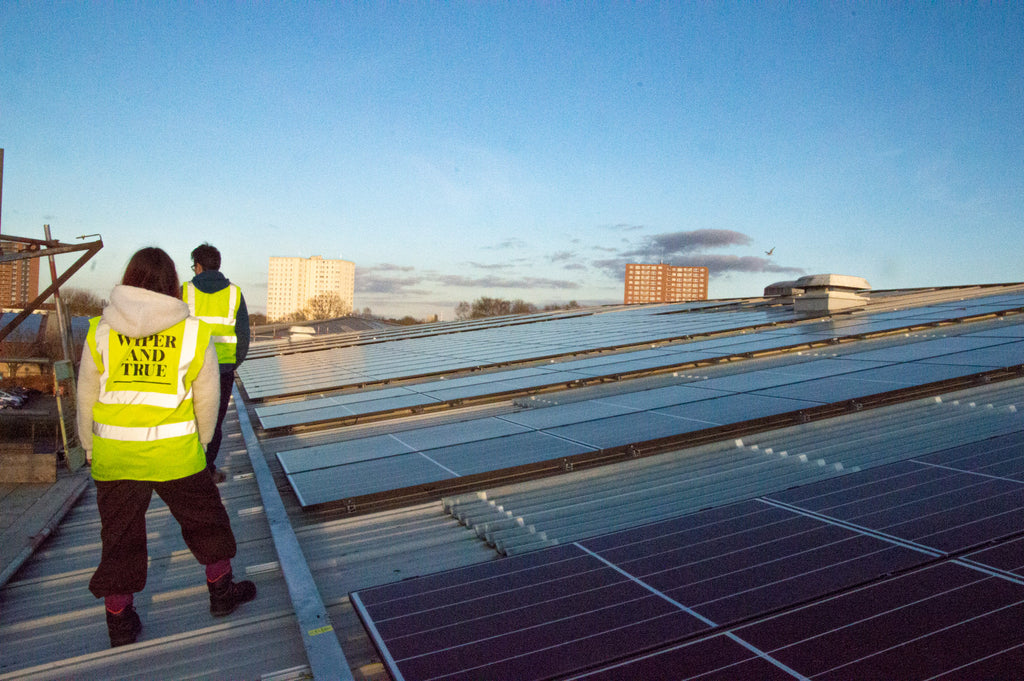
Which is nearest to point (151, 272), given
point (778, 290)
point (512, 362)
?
point (512, 362)

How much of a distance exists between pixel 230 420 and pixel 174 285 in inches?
304

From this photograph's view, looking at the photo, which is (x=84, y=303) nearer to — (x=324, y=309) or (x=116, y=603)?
(x=116, y=603)

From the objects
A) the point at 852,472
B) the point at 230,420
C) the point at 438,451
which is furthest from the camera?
the point at 230,420

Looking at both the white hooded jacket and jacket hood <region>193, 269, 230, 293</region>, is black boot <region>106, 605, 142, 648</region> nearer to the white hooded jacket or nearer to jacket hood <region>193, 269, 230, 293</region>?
the white hooded jacket

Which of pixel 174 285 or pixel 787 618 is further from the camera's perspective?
pixel 174 285

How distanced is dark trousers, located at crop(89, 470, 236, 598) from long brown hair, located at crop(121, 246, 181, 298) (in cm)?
114

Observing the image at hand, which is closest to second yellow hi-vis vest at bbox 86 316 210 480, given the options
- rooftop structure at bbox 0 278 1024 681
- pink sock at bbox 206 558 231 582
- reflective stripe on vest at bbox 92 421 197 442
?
reflective stripe on vest at bbox 92 421 197 442

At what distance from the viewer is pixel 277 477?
259 inches

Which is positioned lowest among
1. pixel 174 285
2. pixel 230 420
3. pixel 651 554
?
pixel 230 420

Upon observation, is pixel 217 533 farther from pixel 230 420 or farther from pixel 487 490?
pixel 230 420

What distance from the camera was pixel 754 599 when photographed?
3062mm

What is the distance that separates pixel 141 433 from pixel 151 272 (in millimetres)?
949

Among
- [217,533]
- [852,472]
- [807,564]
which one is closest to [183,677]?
A: [217,533]

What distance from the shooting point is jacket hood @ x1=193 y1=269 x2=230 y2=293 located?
242 inches
